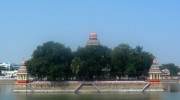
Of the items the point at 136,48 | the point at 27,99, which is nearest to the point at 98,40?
the point at 136,48

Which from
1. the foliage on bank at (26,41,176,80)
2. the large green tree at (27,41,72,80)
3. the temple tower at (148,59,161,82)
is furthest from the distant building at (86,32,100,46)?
the temple tower at (148,59,161,82)

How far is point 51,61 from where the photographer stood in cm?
6125

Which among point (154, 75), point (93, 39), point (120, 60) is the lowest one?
point (154, 75)

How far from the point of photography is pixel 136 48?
70.4 metres

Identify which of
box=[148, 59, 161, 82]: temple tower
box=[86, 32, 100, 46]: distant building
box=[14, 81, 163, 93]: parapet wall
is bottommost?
box=[14, 81, 163, 93]: parapet wall

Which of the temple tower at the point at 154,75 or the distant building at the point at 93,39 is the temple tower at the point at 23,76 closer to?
the temple tower at the point at 154,75

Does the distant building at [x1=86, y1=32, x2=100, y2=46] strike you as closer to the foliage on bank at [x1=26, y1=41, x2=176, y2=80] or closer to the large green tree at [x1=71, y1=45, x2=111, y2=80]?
the foliage on bank at [x1=26, y1=41, x2=176, y2=80]

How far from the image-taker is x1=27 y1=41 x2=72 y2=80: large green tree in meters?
60.1

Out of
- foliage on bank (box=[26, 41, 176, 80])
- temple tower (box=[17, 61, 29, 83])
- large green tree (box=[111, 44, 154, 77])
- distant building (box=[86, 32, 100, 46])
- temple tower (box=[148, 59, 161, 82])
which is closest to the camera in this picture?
temple tower (box=[148, 59, 161, 82])

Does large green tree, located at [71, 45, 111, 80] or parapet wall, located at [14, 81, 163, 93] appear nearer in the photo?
parapet wall, located at [14, 81, 163, 93]

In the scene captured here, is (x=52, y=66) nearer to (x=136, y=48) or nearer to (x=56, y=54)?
(x=56, y=54)

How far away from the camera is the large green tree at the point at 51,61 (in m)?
60.1

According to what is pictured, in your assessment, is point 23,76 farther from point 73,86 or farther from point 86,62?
point 86,62

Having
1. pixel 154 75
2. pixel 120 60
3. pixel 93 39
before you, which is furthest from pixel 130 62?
pixel 93 39
